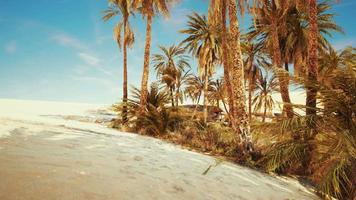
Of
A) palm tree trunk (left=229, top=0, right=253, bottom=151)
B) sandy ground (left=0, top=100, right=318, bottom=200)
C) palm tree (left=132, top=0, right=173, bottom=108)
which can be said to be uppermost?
→ palm tree (left=132, top=0, right=173, bottom=108)

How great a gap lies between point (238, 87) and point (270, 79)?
1.43 metres

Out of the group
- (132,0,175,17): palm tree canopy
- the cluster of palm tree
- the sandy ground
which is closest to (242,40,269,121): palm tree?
the cluster of palm tree

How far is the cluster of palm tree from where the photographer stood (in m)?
4.15

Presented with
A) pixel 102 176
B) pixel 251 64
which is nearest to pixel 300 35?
pixel 251 64

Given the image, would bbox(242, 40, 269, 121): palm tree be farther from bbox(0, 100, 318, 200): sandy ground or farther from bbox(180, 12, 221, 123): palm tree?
bbox(0, 100, 318, 200): sandy ground

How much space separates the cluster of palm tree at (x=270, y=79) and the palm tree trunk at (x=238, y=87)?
0.03 meters

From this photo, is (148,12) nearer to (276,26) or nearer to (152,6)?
(152,6)

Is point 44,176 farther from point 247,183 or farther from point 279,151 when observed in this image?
point 279,151

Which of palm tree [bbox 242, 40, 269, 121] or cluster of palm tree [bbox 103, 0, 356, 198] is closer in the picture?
cluster of palm tree [bbox 103, 0, 356, 198]

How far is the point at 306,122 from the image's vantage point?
14.5 ft

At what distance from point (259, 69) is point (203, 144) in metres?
17.7

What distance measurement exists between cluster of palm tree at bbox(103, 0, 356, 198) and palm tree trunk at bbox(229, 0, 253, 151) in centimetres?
3

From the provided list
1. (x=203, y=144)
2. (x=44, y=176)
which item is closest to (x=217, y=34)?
(x=203, y=144)

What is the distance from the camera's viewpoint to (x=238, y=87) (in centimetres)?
766
